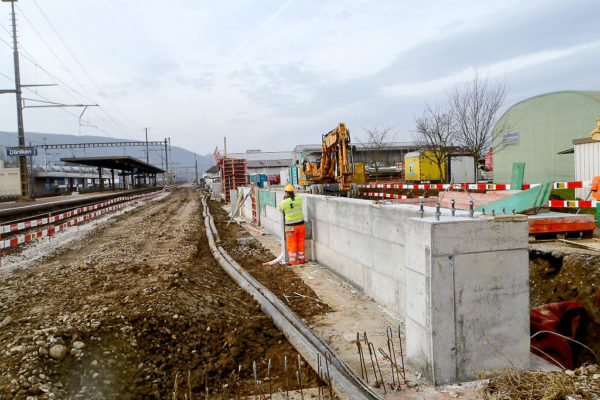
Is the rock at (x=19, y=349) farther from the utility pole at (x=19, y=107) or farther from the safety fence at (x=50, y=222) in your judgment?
the utility pole at (x=19, y=107)

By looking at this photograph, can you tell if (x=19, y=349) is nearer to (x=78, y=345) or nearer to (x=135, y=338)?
(x=78, y=345)

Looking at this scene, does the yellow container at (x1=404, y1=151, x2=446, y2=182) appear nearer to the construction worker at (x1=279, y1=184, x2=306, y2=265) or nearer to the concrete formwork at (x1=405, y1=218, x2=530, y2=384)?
the construction worker at (x1=279, y1=184, x2=306, y2=265)

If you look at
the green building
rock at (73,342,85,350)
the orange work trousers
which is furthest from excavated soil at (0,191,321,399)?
the green building

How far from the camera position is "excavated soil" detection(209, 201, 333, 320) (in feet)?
22.5

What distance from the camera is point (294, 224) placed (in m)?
9.87

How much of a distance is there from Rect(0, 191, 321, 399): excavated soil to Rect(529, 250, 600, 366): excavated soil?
3304mm

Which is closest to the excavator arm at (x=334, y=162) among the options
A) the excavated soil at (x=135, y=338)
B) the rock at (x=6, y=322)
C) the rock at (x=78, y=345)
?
the excavated soil at (x=135, y=338)

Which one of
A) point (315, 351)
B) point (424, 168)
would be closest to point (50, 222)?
point (315, 351)

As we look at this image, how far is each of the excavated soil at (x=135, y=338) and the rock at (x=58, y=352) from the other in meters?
Result: 0.01

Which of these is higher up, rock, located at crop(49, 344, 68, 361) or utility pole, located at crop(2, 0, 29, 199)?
utility pole, located at crop(2, 0, 29, 199)

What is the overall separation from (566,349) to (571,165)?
71.5 ft

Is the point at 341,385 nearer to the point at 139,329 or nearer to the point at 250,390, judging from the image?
the point at 250,390

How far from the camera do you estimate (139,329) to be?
514 centimetres

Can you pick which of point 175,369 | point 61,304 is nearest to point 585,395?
point 175,369
